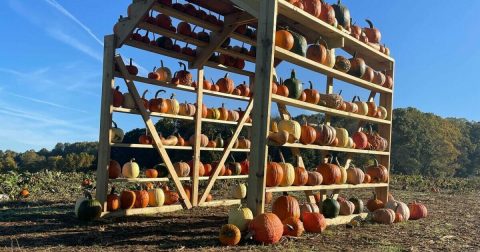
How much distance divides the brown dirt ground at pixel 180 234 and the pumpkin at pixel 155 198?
41 centimetres

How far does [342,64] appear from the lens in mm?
8086

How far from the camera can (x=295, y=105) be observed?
6930 millimetres

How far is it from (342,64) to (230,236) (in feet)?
13.3

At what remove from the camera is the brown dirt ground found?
17.9 feet

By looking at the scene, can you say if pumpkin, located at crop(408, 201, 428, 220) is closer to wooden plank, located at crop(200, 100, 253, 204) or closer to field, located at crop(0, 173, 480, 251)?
field, located at crop(0, 173, 480, 251)

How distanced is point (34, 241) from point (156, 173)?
3639mm

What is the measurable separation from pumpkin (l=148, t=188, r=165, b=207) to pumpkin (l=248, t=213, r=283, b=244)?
3437 mm

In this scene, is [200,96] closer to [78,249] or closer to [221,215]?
[221,215]

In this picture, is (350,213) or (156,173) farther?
(156,173)

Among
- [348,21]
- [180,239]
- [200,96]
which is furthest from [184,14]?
[180,239]

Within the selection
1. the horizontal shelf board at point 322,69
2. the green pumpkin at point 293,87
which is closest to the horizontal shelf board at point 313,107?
the green pumpkin at point 293,87

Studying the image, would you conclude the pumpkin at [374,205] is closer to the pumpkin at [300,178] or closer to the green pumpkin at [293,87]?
the pumpkin at [300,178]

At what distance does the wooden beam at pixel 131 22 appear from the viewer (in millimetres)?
7883

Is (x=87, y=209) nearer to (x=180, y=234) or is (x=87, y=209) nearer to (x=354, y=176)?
(x=180, y=234)
